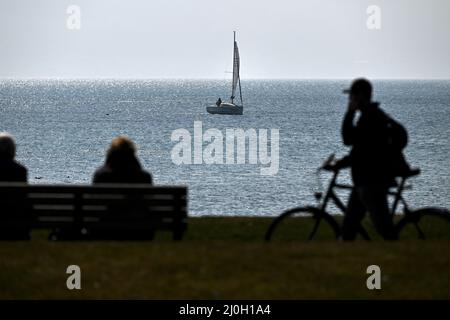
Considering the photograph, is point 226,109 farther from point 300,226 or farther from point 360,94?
point 360,94

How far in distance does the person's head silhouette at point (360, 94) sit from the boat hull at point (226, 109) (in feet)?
478

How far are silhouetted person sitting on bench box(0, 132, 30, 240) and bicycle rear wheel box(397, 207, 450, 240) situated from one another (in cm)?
411

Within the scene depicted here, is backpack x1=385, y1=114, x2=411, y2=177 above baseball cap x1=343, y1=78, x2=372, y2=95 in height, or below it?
below

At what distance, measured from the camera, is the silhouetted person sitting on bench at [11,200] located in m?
11.8

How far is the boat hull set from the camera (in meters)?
157

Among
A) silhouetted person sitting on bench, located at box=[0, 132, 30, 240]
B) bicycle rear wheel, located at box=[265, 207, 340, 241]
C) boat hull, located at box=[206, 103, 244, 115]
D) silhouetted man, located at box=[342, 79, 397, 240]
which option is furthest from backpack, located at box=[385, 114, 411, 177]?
boat hull, located at box=[206, 103, 244, 115]

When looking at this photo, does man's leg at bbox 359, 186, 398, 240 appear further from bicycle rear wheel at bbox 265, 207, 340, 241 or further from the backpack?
bicycle rear wheel at bbox 265, 207, 340, 241

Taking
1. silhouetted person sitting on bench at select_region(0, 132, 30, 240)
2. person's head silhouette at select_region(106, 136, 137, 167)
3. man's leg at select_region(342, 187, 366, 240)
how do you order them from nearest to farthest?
man's leg at select_region(342, 187, 366, 240)
person's head silhouette at select_region(106, 136, 137, 167)
silhouetted person sitting on bench at select_region(0, 132, 30, 240)

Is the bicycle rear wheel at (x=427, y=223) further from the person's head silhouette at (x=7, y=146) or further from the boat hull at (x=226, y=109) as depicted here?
the boat hull at (x=226, y=109)

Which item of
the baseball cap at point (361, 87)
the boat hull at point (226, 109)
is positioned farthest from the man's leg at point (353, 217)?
the boat hull at point (226, 109)
